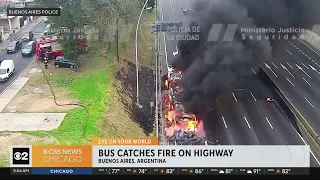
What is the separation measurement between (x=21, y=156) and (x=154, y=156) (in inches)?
77.5

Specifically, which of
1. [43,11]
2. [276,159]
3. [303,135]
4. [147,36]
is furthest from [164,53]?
[276,159]

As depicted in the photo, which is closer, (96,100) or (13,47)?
(96,100)

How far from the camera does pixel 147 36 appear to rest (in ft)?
74.8

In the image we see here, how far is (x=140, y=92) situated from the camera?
16.5 m

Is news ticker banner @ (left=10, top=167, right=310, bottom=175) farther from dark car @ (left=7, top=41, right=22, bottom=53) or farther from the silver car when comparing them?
the silver car

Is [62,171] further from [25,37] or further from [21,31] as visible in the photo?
[21,31]

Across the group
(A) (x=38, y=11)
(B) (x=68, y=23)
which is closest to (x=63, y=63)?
(B) (x=68, y=23)

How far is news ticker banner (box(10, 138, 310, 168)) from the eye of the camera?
5.66 meters

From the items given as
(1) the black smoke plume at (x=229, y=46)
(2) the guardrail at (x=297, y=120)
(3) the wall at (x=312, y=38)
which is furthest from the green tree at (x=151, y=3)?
(2) the guardrail at (x=297, y=120)

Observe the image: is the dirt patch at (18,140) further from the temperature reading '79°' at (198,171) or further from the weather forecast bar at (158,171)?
the temperature reading '79°' at (198,171)

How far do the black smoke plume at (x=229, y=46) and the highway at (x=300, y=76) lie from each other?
1.57m

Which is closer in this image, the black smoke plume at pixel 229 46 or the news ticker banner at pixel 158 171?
the news ticker banner at pixel 158 171

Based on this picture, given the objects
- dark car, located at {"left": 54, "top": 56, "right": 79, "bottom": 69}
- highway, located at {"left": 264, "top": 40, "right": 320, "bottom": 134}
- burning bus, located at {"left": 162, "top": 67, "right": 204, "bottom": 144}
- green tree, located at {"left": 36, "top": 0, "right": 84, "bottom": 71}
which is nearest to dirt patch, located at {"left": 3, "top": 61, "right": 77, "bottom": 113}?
dark car, located at {"left": 54, "top": 56, "right": 79, "bottom": 69}

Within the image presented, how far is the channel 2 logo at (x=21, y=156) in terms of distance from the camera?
18.6 ft
